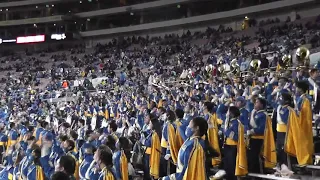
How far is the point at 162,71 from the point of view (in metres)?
26.3

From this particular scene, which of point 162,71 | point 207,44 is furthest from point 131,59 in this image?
point 162,71

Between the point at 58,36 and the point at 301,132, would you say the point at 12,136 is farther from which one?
the point at 58,36

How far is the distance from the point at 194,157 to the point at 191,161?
0.05 metres

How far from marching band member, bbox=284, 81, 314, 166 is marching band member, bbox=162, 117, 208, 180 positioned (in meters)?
2.48

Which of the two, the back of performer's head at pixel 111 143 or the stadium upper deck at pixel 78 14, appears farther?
the stadium upper deck at pixel 78 14

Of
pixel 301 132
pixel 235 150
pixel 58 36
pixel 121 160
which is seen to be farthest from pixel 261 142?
pixel 58 36

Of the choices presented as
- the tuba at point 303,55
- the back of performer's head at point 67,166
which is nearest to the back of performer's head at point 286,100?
the back of performer's head at point 67,166

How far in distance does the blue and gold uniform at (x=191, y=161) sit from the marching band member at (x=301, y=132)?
251 cm

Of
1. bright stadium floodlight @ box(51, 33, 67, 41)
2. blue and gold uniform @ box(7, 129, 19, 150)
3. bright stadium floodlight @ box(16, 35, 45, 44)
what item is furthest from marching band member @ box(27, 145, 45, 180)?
bright stadium floodlight @ box(16, 35, 45, 44)

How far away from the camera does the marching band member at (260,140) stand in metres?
7.40

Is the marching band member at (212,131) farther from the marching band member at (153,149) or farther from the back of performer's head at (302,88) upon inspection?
the back of performer's head at (302,88)

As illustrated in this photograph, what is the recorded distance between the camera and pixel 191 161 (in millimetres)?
5039

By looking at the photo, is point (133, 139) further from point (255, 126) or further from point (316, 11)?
point (316, 11)

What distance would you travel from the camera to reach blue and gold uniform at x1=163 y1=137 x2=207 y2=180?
5.03 m
